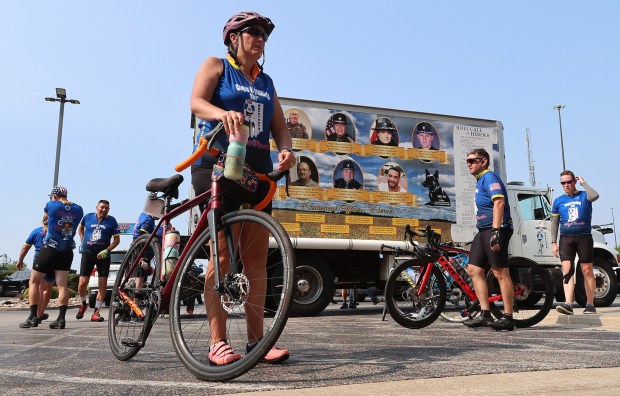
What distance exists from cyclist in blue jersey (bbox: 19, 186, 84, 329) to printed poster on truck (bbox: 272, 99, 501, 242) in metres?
2.87

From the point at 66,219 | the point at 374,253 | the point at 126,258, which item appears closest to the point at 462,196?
the point at 374,253

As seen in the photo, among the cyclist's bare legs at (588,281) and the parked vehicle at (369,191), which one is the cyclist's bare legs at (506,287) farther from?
the parked vehicle at (369,191)

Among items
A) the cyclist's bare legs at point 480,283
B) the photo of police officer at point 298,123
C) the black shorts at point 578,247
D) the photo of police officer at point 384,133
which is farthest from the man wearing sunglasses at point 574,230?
the photo of police officer at point 298,123

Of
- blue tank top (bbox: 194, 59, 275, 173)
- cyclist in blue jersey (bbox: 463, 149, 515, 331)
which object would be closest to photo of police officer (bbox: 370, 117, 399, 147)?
cyclist in blue jersey (bbox: 463, 149, 515, 331)

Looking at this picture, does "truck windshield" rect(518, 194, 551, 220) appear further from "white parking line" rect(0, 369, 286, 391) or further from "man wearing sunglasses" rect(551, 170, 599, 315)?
"white parking line" rect(0, 369, 286, 391)

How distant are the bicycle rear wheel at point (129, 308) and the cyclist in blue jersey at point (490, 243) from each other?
341cm

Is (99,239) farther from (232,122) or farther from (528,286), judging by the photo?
(232,122)

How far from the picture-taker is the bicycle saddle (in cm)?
337

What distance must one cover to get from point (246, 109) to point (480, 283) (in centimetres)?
365

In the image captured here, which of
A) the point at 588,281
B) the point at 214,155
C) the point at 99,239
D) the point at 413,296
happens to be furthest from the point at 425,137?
the point at 214,155

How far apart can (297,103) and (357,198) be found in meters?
1.76

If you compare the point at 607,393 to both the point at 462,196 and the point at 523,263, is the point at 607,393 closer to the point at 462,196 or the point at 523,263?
the point at 523,263

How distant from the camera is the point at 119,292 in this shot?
12.0ft

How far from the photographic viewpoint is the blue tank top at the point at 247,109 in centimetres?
309
